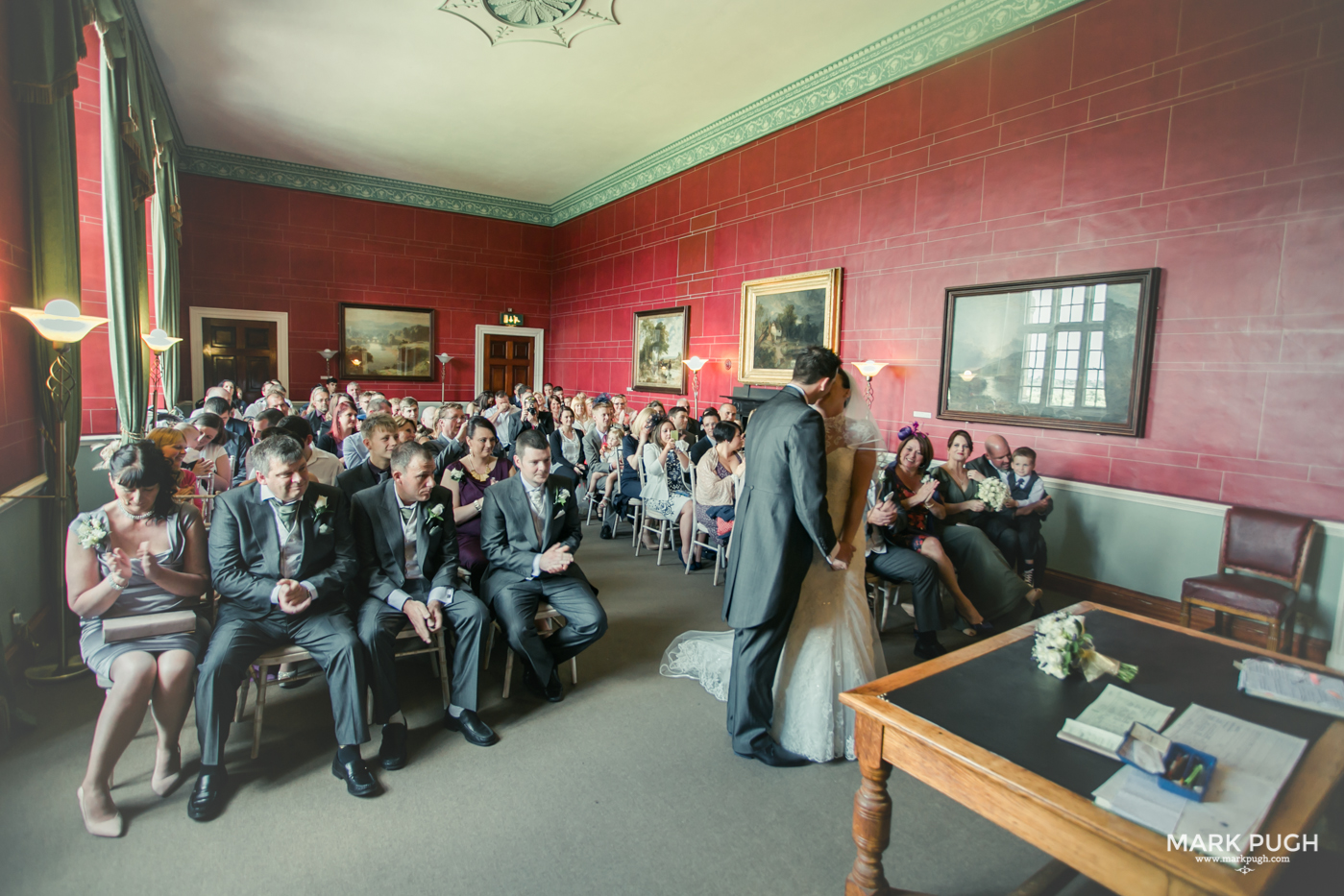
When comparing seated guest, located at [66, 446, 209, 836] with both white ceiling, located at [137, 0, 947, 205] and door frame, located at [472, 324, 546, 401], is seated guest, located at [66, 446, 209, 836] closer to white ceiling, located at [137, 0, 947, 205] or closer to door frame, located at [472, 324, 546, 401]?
white ceiling, located at [137, 0, 947, 205]

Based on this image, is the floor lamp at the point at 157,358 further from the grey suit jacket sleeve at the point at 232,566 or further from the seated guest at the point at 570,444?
the grey suit jacket sleeve at the point at 232,566

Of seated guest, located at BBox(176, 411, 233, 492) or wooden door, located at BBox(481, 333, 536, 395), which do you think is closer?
seated guest, located at BBox(176, 411, 233, 492)

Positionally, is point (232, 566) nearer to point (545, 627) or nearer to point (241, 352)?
point (545, 627)

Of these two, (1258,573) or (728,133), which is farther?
(728,133)

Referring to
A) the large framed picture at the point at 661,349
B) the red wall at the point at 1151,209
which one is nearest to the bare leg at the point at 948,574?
the red wall at the point at 1151,209

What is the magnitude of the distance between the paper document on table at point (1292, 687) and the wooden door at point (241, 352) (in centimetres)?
1281

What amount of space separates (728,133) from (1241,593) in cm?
758

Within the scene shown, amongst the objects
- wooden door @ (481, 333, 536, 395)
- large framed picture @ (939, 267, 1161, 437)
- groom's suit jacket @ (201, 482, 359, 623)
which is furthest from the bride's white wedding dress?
wooden door @ (481, 333, 536, 395)

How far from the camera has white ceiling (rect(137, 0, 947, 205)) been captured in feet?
20.7

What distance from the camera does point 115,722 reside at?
2436 mm

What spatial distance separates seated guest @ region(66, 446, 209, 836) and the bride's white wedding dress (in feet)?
8.32

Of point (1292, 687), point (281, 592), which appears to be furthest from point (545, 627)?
point (1292, 687)

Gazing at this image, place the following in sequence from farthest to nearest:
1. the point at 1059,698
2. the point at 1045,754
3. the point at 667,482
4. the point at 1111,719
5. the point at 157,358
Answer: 1. the point at 157,358
2. the point at 667,482
3. the point at 1059,698
4. the point at 1111,719
5. the point at 1045,754

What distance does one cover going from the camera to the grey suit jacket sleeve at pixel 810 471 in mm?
2715
